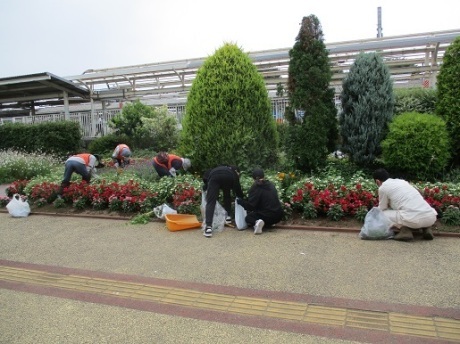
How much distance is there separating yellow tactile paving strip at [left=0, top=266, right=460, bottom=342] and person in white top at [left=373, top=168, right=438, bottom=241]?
6.99 ft

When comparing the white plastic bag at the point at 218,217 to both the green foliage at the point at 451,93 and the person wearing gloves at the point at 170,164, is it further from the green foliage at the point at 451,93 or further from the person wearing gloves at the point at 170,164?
the green foliage at the point at 451,93

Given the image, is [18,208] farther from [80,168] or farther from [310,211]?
[310,211]

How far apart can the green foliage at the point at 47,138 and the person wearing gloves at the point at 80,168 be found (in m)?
6.98

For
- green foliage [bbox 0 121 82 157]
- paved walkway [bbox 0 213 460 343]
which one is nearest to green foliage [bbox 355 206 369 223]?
paved walkway [bbox 0 213 460 343]

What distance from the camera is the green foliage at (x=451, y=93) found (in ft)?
24.4

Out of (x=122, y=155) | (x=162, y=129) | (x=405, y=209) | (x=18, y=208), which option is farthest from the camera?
(x=162, y=129)

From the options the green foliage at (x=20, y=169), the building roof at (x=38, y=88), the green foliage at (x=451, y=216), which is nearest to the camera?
the green foliage at (x=451, y=216)

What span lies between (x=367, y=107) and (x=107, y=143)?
1069 centimetres

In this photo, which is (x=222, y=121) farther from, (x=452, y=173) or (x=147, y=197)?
(x=452, y=173)

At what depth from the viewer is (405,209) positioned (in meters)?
5.31

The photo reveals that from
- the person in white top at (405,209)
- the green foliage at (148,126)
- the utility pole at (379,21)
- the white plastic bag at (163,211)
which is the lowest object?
the white plastic bag at (163,211)

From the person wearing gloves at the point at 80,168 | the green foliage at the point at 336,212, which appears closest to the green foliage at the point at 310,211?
the green foliage at the point at 336,212

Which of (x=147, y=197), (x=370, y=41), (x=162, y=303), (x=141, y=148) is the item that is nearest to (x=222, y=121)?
(x=147, y=197)

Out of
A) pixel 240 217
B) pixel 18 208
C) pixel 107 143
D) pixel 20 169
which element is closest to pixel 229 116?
pixel 240 217
